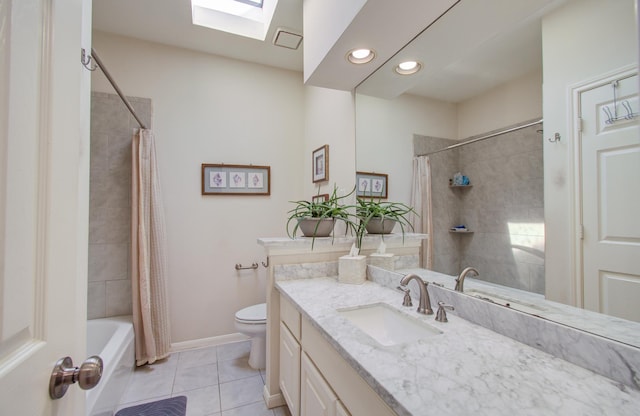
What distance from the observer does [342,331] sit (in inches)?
38.6

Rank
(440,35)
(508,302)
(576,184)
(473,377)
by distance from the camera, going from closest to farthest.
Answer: (473,377), (576,184), (508,302), (440,35)

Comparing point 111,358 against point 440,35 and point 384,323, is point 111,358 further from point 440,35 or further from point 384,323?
point 440,35

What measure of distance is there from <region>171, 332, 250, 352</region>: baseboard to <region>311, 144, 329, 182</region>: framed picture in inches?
64.5

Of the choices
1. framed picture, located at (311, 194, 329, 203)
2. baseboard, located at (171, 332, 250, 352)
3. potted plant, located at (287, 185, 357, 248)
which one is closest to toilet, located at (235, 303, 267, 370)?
baseboard, located at (171, 332, 250, 352)

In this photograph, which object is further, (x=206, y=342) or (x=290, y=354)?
(x=206, y=342)

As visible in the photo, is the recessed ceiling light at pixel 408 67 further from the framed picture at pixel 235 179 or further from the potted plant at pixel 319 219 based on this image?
the framed picture at pixel 235 179

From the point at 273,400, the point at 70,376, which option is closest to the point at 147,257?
the point at 273,400

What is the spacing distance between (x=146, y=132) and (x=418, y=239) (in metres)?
2.19

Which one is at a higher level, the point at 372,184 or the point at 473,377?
the point at 372,184

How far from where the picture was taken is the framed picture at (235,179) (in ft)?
8.44

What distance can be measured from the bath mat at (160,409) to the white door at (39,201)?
130 cm

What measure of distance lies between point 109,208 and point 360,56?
2.22 meters

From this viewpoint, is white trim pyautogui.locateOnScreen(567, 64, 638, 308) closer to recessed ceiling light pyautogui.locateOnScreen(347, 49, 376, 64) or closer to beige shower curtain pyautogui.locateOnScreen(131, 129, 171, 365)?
recessed ceiling light pyautogui.locateOnScreen(347, 49, 376, 64)

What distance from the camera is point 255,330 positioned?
2.11 meters
